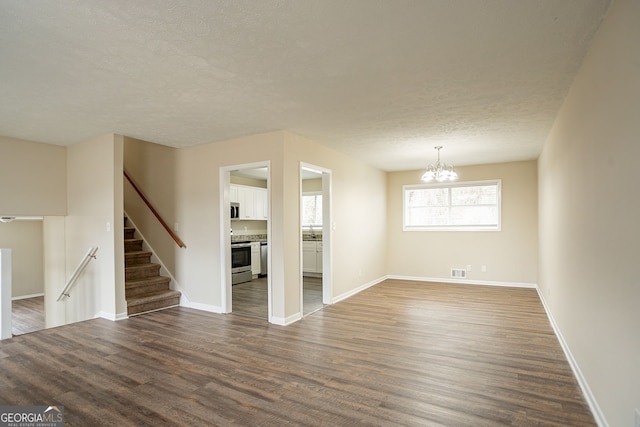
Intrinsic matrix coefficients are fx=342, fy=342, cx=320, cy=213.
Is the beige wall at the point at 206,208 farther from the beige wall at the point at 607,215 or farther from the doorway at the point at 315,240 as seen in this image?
the beige wall at the point at 607,215

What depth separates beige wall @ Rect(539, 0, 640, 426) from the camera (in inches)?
65.5

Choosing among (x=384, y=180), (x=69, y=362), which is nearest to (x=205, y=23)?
(x=69, y=362)

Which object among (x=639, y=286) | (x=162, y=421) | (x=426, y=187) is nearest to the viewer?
(x=639, y=286)

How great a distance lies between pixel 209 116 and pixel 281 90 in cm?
116

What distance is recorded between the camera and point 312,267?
316 inches

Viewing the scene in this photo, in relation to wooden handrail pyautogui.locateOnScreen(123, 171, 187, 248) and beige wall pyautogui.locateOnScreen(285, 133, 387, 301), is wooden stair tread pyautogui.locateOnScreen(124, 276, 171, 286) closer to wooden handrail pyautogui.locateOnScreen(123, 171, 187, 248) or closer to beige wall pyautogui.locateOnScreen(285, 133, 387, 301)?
wooden handrail pyautogui.locateOnScreen(123, 171, 187, 248)

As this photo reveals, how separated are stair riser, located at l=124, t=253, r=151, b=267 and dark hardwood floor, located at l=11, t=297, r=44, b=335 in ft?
5.95

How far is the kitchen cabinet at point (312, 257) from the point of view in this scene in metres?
7.95

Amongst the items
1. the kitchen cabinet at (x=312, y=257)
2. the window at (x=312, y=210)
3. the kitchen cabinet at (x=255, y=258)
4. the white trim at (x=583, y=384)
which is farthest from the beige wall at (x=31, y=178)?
the white trim at (x=583, y=384)

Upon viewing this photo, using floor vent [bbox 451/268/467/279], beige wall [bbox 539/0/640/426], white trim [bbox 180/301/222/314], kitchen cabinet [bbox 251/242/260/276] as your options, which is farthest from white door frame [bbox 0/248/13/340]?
floor vent [bbox 451/268/467/279]

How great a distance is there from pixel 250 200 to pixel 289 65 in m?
5.98

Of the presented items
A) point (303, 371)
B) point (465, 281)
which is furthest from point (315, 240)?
point (303, 371)

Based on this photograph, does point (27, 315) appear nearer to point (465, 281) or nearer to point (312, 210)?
point (312, 210)

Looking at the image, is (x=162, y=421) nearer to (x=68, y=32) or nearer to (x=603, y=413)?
(x=68, y=32)
